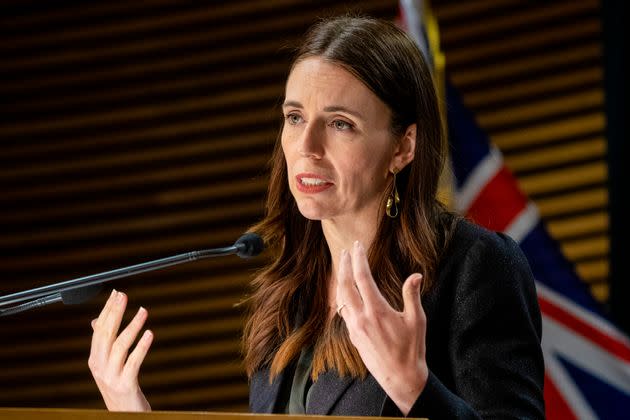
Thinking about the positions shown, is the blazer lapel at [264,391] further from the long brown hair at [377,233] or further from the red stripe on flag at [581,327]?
the red stripe on flag at [581,327]

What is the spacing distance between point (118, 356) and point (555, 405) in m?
2.15

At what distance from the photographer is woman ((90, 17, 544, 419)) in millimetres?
2129

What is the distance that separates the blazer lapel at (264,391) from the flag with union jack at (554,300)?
5.56ft

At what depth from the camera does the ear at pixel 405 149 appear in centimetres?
241

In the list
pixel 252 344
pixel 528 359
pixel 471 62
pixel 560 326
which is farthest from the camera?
pixel 471 62

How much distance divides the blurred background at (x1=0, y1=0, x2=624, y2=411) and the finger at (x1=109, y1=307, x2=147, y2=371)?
3243mm

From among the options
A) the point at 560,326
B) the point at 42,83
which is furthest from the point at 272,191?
the point at 42,83

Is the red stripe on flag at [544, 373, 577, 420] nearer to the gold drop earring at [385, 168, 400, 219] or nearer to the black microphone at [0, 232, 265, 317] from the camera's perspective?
the gold drop earring at [385, 168, 400, 219]

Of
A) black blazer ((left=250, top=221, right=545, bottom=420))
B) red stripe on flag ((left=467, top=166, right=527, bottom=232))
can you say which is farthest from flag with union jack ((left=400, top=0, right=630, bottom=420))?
black blazer ((left=250, top=221, right=545, bottom=420))

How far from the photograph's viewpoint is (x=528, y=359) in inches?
82.6

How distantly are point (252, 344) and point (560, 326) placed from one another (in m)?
1.78

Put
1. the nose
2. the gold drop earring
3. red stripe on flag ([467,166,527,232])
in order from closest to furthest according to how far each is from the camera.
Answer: the nose < the gold drop earring < red stripe on flag ([467,166,527,232])

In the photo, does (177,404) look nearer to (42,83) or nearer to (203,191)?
(203,191)

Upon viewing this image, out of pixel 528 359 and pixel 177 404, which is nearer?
pixel 528 359
